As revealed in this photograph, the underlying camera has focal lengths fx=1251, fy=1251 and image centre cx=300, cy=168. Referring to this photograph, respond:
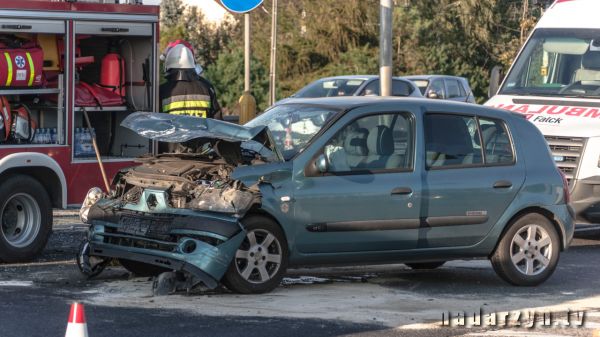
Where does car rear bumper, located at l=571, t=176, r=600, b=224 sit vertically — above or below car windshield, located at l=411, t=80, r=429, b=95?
below

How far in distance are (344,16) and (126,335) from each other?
1427 inches

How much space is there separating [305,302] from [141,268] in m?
1.68

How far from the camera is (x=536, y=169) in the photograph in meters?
10.9

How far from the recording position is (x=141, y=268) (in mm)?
10461

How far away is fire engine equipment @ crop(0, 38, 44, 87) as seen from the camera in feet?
35.9

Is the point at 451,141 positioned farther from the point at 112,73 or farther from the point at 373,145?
the point at 112,73

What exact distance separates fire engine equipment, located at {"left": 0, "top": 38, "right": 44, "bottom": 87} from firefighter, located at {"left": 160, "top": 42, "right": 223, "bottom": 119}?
1.82 meters

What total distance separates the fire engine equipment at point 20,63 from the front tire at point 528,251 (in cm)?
436

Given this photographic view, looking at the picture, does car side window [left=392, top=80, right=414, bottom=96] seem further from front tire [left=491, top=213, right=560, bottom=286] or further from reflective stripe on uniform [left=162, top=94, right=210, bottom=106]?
front tire [left=491, top=213, right=560, bottom=286]

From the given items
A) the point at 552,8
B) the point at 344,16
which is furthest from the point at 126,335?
the point at 344,16

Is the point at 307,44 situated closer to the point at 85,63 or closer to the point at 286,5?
Answer: the point at 286,5

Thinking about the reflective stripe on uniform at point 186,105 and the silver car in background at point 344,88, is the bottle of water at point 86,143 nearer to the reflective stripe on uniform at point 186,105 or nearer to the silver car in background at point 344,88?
the reflective stripe on uniform at point 186,105

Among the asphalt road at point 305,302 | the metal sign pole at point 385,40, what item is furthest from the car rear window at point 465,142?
the metal sign pole at point 385,40

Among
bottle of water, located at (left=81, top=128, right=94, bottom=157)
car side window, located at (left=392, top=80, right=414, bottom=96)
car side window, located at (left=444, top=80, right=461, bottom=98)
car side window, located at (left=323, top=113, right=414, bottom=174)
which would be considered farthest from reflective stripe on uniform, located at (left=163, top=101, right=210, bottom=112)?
car side window, located at (left=444, top=80, right=461, bottom=98)
